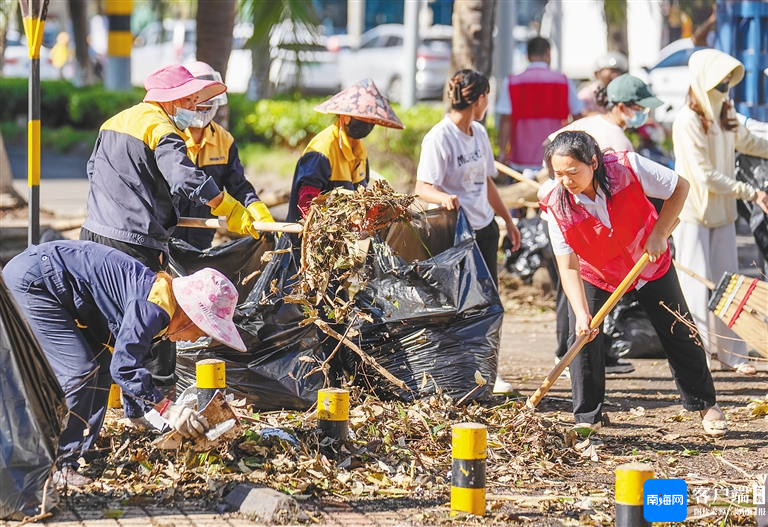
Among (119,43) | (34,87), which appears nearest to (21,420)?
(34,87)

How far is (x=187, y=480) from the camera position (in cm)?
437

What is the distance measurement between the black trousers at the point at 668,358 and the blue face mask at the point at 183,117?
6.96ft

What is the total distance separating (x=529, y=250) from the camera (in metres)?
8.57

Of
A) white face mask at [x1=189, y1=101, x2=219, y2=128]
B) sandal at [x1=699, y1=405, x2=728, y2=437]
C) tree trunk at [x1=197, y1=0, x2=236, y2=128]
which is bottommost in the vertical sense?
sandal at [x1=699, y1=405, x2=728, y2=437]

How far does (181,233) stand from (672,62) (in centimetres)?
1085

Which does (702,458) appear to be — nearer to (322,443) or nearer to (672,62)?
(322,443)

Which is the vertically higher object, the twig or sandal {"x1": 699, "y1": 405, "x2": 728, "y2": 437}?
the twig

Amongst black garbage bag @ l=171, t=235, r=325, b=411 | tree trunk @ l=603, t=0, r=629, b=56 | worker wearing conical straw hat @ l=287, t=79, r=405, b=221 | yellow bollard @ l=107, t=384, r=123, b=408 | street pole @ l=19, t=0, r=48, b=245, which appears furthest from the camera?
tree trunk @ l=603, t=0, r=629, b=56

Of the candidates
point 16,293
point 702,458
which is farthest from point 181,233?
point 702,458

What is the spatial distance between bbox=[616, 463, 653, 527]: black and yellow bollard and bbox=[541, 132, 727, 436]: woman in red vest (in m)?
1.37

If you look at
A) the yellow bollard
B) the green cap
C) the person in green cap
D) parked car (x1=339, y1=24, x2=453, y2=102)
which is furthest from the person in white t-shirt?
parked car (x1=339, y1=24, x2=453, y2=102)

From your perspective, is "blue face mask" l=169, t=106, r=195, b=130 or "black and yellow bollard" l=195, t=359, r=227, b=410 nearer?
"black and yellow bollard" l=195, t=359, r=227, b=410

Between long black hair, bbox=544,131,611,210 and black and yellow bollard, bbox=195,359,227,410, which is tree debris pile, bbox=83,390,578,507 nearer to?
black and yellow bollard, bbox=195,359,227,410

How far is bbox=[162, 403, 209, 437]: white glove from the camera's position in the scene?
4004mm
